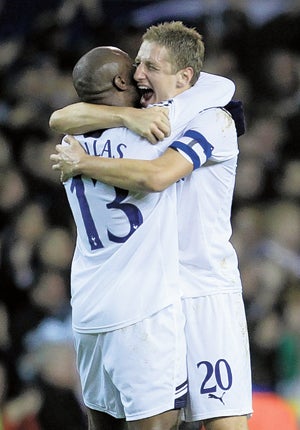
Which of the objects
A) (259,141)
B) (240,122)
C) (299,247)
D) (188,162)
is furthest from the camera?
(259,141)

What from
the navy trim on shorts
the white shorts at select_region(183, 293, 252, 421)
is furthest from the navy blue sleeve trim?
the navy trim on shorts

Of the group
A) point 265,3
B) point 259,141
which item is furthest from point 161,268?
point 265,3

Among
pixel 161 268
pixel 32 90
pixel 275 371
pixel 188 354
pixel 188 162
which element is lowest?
pixel 275 371

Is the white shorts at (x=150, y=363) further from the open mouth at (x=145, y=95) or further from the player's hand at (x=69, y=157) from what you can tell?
the open mouth at (x=145, y=95)

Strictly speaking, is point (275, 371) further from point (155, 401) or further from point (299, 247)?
point (155, 401)

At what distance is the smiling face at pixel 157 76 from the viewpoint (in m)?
3.65

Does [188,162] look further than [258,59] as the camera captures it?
No

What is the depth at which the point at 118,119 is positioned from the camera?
11.6ft

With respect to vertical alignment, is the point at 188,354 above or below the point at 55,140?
below

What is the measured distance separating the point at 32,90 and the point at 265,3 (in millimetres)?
1569

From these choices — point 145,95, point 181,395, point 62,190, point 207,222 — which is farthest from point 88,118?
point 62,190

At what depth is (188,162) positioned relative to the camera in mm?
3455

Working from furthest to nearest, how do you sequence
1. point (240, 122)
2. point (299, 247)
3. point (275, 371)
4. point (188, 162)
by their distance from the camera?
1. point (299, 247)
2. point (275, 371)
3. point (240, 122)
4. point (188, 162)

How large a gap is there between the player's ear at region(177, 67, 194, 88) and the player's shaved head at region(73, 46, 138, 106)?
0.16 metres
